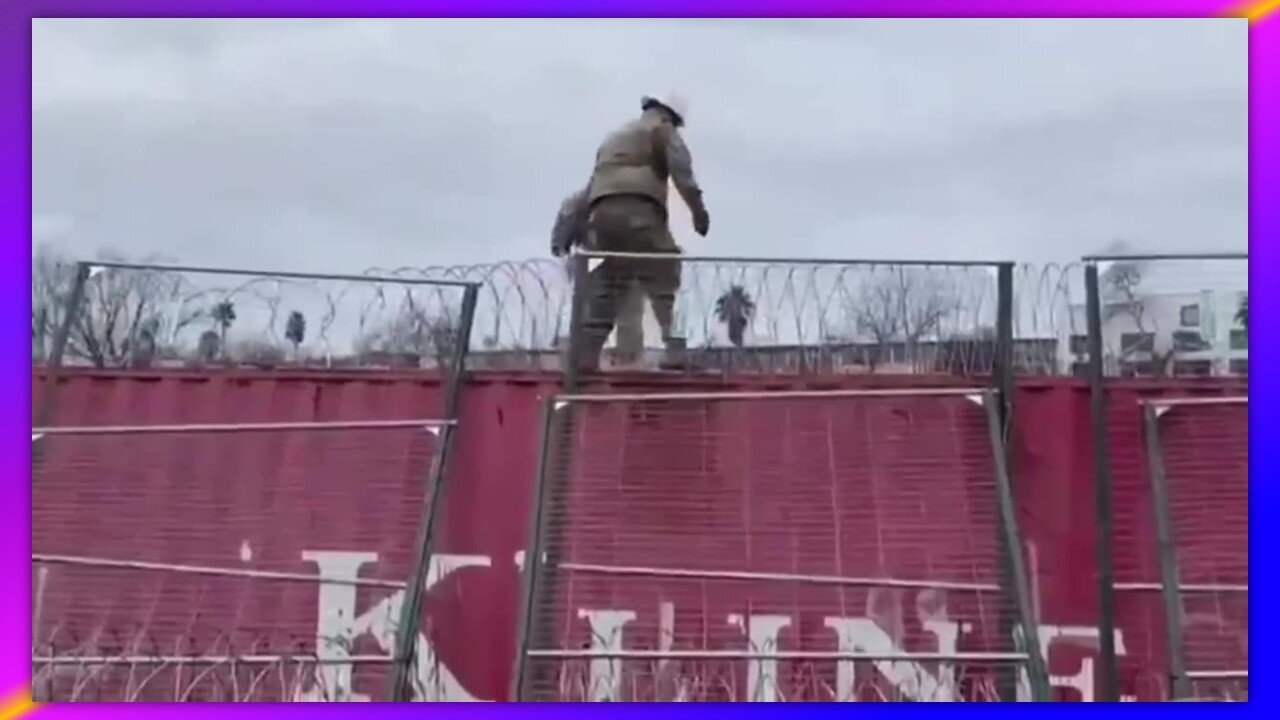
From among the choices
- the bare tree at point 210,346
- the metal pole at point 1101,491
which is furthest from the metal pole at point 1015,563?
the bare tree at point 210,346

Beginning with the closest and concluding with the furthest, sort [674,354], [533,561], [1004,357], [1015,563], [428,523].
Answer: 1. [1015,563]
2. [533,561]
3. [428,523]
4. [1004,357]
5. [674,354]

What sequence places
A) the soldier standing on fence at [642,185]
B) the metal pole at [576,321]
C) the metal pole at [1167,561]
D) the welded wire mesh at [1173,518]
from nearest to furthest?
1. the metal pole at [1167,561]
2. the welded wire mesh at [1173,518]
3. the metal pole at [576,321]
4. the soldier standing on fence at [642,185]

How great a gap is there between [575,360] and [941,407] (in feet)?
4.38

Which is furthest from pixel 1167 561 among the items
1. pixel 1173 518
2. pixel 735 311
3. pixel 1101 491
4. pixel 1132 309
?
pixel 735 311

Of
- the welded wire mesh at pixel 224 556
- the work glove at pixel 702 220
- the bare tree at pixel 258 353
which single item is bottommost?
the welded wire mesh at pixel 224 556

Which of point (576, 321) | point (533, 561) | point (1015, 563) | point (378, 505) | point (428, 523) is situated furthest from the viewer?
point (576, 321)

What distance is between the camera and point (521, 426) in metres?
5.04

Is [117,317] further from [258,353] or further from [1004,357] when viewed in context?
[1004,357]

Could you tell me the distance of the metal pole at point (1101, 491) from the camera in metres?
4.37

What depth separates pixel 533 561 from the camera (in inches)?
172

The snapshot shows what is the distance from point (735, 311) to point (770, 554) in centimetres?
121

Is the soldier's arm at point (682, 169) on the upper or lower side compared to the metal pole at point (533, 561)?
upper

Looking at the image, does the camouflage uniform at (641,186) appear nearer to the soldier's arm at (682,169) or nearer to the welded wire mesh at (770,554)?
the soldier's arm at (682,169)

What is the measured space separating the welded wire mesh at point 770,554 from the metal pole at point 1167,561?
1.45 ft
